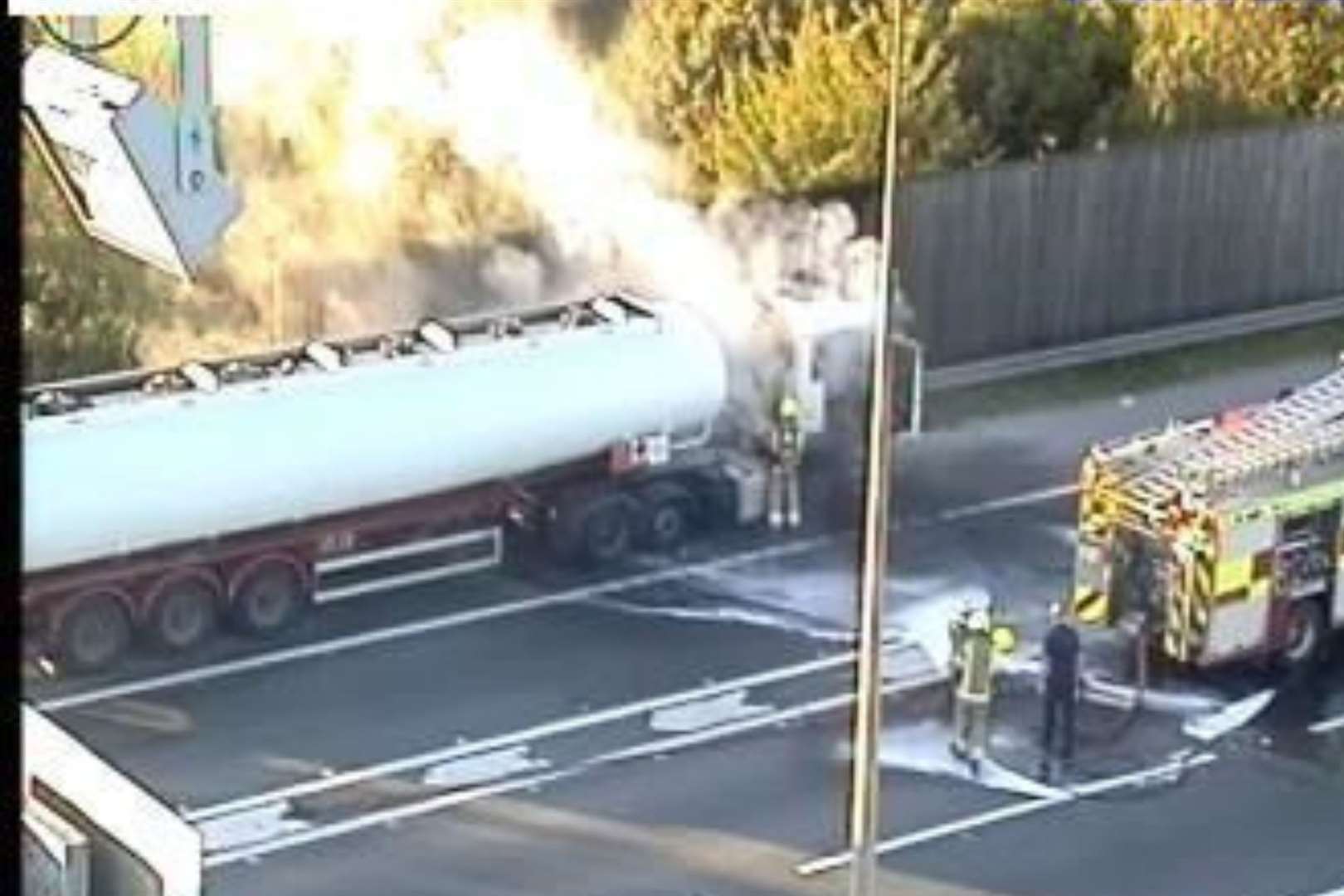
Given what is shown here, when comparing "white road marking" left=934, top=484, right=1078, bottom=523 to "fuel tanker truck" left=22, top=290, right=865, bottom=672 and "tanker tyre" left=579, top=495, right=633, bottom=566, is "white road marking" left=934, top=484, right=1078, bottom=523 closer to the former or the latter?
"fuel tanker truck" left=22, top=290, right=865, bottom=672

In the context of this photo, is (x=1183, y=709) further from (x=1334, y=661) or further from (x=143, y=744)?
(x=143, y=744)

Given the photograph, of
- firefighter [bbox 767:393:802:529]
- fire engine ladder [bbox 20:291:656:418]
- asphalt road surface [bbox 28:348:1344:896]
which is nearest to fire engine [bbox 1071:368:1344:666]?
asphalt road surface [bbox 28:348:1344:896]

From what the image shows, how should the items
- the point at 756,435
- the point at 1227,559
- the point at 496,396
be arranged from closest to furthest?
the point at 1227,559
the point at 496,396
the point at 756,435

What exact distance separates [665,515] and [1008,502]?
2.34m

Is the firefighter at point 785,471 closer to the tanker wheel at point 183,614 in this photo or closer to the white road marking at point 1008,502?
the white road marking at point 1008,502

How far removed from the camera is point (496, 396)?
1596 centimetres

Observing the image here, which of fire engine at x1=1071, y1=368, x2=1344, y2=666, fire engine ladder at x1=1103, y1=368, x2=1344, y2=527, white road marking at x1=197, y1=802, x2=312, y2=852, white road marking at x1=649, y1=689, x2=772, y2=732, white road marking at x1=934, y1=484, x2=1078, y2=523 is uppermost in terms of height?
fire engine ladder at x1=1103, y1=368, x2=1344, y2=527

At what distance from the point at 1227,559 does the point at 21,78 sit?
42.7ft

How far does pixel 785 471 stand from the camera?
1761 centimetres

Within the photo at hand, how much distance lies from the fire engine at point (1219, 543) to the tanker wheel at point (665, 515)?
2.58 metres

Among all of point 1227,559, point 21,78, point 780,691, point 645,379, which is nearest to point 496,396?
point 645,379

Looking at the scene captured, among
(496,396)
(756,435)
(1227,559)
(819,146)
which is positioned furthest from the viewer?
(819,146)

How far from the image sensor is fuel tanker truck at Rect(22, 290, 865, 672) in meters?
14.6

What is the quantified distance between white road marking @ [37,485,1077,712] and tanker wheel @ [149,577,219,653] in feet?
0.66
